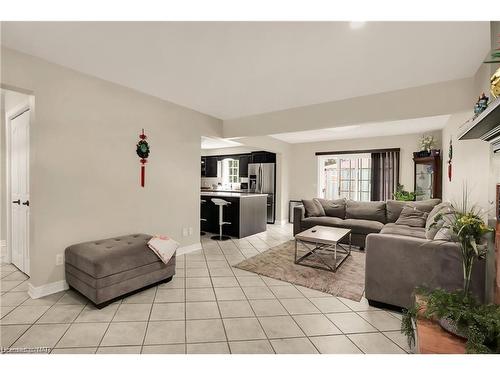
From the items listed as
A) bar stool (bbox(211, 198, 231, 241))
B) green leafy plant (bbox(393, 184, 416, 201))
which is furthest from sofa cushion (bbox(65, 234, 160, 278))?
green leafy plant (bbox(393, 184, 416, 201))

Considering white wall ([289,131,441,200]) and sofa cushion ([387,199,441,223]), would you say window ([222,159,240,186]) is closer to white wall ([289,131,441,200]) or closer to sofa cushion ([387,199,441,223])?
white wall ([289,131,441,200])

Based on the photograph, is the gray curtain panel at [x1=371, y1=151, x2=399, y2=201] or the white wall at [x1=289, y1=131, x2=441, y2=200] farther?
the gray curtain panel at [x1=371, y1=151, x2=399, y2=201]

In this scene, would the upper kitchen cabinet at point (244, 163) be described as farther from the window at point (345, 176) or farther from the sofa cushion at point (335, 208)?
the sofa cushion at point (335, 208)

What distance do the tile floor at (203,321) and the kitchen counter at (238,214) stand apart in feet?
7.71

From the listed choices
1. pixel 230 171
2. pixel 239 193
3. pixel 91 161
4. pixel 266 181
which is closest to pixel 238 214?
pixel 239 193

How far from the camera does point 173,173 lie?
378cm

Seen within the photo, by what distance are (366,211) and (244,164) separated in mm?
3757

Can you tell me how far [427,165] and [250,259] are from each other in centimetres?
456

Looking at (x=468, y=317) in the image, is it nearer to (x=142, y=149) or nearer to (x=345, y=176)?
(x=142, y=149)

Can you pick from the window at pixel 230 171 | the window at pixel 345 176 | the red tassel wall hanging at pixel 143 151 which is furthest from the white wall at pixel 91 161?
the window at pixel 345 176

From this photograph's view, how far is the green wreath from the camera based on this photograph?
3.27m

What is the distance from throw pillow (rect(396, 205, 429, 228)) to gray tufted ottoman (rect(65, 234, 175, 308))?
167 inches
